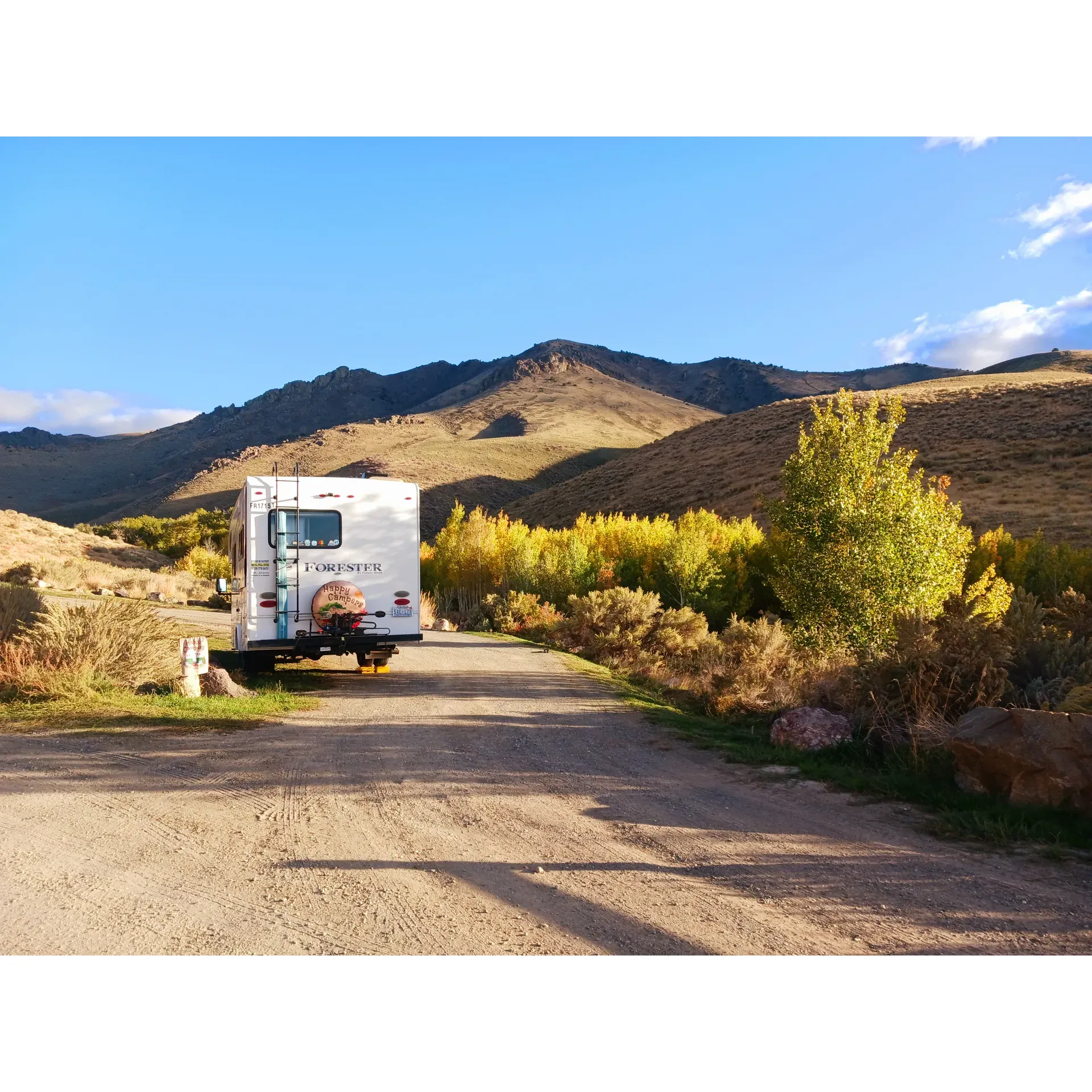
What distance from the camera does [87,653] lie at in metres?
10.3

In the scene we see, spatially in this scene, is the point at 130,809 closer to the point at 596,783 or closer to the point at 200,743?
the point at 200,743

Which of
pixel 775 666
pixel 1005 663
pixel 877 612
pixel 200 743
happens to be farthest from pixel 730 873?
pixel 877 612

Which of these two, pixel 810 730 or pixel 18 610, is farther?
pixel 18 610

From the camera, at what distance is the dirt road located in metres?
3.96

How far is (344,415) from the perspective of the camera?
164 metres

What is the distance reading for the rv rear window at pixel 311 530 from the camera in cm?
1193

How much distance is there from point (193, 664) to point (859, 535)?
10.3 m

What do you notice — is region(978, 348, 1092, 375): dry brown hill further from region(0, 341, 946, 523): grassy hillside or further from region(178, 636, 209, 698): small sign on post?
region(178, 636, 209, 698): small sign on post

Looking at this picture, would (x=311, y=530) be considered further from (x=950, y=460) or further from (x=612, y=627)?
(x=950, y=460)

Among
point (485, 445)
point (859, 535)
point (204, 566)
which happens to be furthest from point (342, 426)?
point (859, 535)

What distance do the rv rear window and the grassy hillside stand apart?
70083 millimetres

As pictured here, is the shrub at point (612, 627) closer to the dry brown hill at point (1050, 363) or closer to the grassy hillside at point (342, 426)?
the grassy hillside at point (342, 426)

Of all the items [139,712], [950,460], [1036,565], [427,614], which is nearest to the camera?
[139,712]

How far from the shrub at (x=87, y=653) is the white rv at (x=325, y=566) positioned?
1389mm
